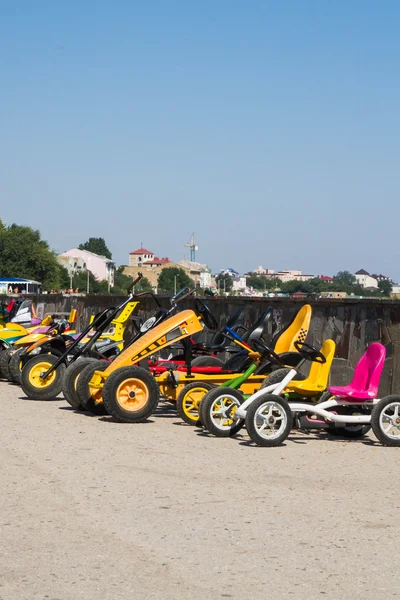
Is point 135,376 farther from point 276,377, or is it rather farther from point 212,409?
point 276,377

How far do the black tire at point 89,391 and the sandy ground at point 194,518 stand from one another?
1.90 metres

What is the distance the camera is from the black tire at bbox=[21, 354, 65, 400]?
1638 centimetres

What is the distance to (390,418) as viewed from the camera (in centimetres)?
1153

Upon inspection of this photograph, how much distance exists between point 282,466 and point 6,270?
129726mm

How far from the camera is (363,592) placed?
5883 mm

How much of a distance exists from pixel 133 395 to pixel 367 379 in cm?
291

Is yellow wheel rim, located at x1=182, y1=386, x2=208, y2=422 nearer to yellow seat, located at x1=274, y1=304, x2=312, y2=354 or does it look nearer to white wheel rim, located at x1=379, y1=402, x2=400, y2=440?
yellow seat, located at x1=274, y1=304, x2=312, y2=354

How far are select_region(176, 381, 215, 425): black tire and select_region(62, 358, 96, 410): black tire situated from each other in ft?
6.40

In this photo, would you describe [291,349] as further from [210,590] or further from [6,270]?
[6,270]

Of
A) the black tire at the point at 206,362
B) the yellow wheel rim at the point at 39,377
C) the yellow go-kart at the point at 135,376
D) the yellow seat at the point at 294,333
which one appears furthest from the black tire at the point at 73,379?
the yellow seat at the point at 294,333

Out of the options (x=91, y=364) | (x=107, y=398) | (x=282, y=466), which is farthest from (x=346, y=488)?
(x=91, y=364)

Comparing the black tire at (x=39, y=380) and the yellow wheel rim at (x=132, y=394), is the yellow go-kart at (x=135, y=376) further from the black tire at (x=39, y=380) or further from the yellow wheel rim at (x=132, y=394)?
the black tire at (x=39, y=380)

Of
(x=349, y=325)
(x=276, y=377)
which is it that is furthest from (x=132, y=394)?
(x=349, y=325)

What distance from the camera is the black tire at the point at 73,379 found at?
1477 centimetres
